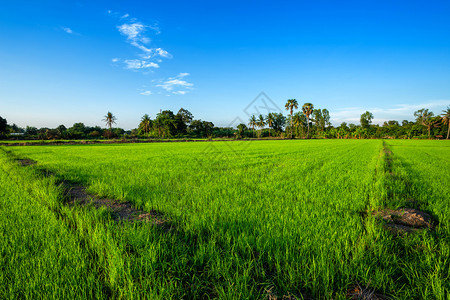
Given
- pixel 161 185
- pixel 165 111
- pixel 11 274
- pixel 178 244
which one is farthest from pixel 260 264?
pixel 165 111

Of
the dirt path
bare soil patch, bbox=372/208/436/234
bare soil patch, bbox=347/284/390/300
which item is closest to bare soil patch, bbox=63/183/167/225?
the dirt path

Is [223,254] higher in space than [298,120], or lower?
lower

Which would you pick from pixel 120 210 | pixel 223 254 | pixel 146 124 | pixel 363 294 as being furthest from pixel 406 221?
pixel 146 124

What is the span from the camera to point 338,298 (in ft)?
4.33

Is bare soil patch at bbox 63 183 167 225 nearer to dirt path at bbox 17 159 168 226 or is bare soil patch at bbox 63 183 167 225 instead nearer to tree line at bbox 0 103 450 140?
dirt path at bbox 17 159 168 226

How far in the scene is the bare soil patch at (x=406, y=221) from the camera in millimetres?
2458

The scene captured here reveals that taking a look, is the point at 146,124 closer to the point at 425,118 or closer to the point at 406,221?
the point at 406,221

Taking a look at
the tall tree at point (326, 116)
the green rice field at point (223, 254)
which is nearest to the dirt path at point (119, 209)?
the green rice field at point (223, 254)

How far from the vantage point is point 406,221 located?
265 cm

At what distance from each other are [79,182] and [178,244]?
195 inches

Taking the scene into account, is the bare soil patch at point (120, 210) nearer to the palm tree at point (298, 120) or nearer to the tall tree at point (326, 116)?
the palm tree at point (298, 120)

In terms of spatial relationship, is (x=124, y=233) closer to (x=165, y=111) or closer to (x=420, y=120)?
(x=165, y=111)

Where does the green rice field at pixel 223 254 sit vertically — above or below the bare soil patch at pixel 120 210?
above

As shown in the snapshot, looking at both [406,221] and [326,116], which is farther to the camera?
[326,116]
